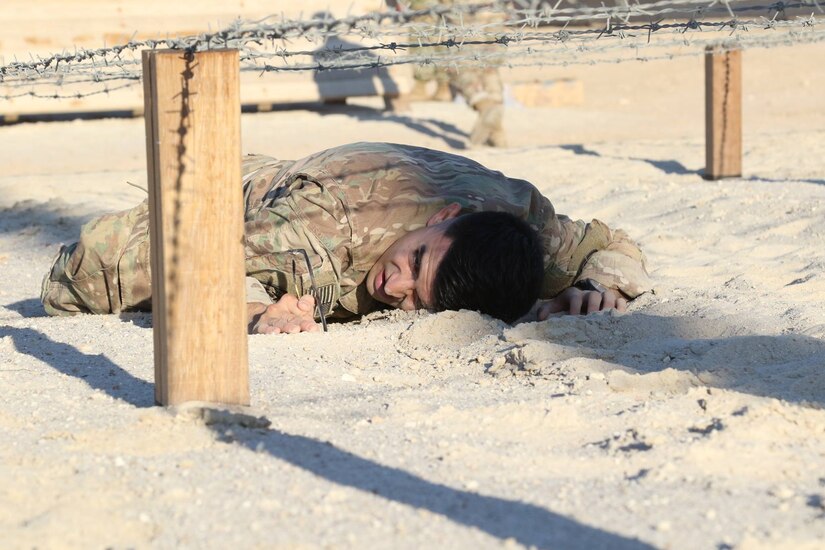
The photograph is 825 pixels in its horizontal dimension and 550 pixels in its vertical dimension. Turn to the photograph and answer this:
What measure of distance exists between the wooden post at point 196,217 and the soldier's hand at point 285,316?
87 cm

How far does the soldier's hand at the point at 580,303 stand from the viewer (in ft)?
11.2

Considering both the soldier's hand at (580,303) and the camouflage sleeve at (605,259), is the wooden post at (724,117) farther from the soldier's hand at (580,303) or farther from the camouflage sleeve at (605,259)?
the soldier's hand at (580,303)

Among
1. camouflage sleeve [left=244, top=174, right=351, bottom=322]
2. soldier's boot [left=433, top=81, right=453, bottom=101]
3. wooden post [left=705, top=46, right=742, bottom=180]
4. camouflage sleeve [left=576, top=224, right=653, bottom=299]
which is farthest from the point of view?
soldier's boot [left=433, top=81, right=453, bottom=101]

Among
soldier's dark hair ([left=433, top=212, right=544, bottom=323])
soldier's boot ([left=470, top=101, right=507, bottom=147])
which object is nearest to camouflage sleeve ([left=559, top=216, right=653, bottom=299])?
soldier's dark hair ([left=433, top=212, right=544, bottom=323])

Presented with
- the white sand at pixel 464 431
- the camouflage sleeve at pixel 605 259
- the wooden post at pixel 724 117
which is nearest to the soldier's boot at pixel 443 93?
the wooden post at pixel 724 117

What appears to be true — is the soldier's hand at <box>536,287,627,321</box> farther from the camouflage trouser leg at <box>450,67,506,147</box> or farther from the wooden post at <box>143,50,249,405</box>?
the camouflage trouser leg at <box>450,67,506,147</box>

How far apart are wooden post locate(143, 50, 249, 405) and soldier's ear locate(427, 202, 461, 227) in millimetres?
1264

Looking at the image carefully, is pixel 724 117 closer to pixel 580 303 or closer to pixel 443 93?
pixel 580 303

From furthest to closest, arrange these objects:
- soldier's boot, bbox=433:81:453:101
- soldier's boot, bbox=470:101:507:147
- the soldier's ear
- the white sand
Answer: soldier's boot, bbox=433:81:453:101, soldier's boot, bbox=470:101:507:147, the soldier's ear, the white sand

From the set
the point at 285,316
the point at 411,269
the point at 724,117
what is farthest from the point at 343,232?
the point at 724,117

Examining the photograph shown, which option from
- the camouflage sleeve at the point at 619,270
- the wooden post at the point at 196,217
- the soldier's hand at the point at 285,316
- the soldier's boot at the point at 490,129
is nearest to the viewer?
the wooden post at the point at 196,217

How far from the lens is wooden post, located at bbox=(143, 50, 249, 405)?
2.18 metres

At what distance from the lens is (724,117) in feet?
21.8

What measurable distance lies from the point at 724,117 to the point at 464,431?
4897 mm
